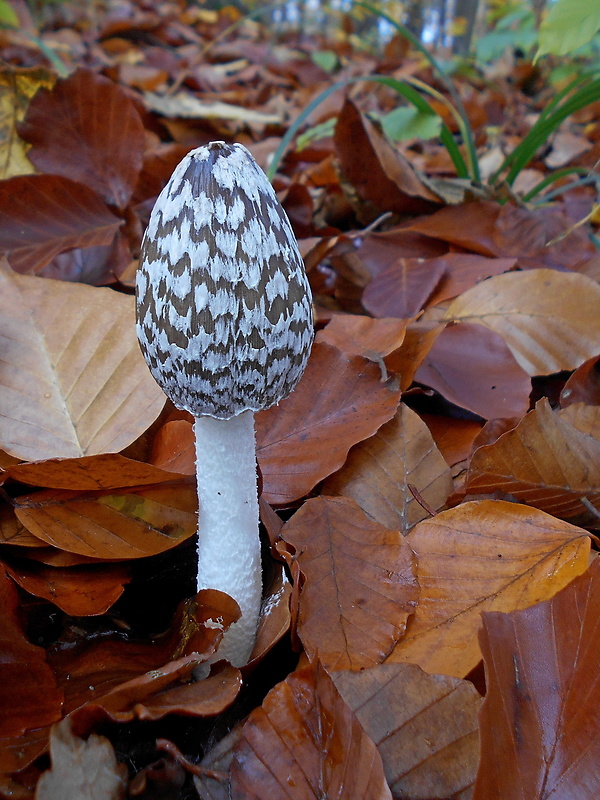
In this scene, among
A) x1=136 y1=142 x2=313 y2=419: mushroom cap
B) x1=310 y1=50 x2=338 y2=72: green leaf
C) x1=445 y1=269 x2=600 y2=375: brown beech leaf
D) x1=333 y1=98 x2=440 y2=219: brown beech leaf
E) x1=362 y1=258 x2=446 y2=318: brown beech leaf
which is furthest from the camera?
x1=310 y1=50 x2=338 y2=72: green leaf

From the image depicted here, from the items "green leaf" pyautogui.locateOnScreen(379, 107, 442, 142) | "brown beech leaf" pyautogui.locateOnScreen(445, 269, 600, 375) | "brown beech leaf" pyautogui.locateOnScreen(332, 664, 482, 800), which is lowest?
"brown beech leaf" pyautogui.locateOnScreen(332, 664, 482, 800)

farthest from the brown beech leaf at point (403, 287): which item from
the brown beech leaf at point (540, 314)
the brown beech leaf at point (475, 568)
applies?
the brown beech leaf at point (475, 568)

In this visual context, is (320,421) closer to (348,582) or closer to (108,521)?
(348,582)

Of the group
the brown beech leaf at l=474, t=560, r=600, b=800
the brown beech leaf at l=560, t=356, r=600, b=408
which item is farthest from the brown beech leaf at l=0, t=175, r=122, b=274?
the brown beech leaf at l=474, t=560, r=600, b=800

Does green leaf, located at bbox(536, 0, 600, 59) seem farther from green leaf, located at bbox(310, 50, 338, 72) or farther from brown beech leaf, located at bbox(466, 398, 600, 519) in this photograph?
green leaf, located at bbox(310, 50, 338, 72)

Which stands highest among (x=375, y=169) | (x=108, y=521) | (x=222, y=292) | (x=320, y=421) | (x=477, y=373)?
(x=222, y=292)

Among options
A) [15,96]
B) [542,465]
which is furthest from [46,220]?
[542,465]

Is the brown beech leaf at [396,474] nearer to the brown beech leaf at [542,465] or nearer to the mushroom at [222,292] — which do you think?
the brown beech leaf at [542,465]
